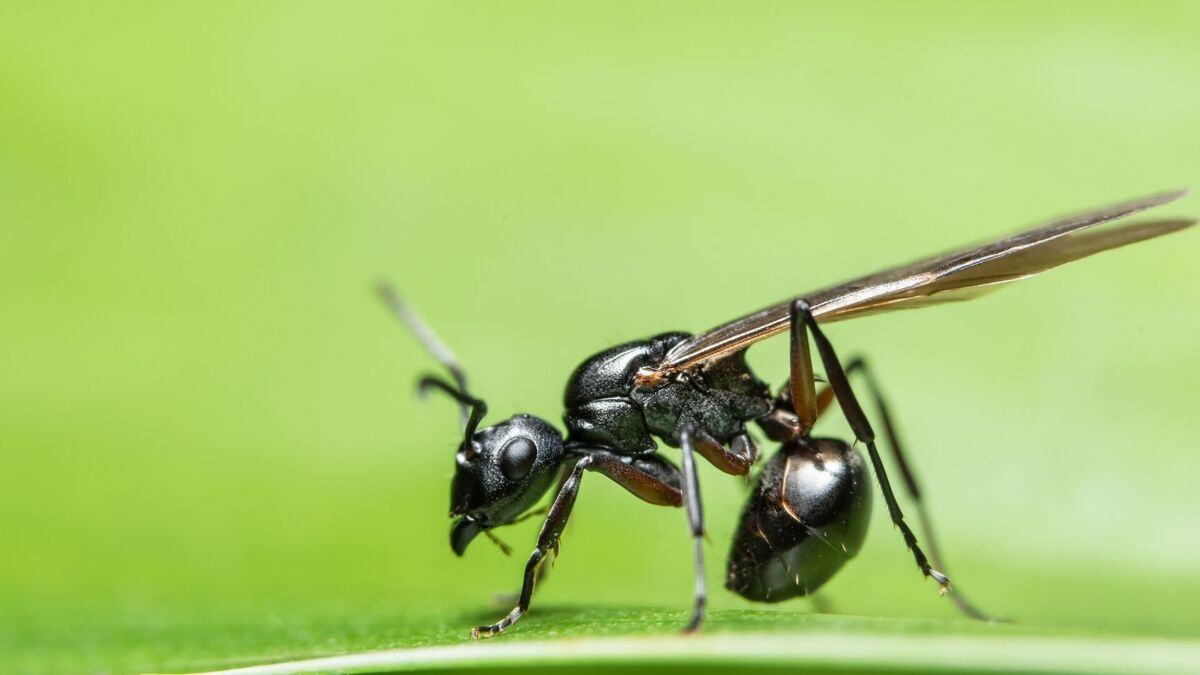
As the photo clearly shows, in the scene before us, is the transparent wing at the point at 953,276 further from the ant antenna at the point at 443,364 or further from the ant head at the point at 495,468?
the ant antenna at the point at 443,364

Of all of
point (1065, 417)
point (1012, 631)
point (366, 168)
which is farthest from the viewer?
point (366, 168)

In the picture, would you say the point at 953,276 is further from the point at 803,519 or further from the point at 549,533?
the point at 549,533

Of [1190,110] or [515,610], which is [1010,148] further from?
[515,610]

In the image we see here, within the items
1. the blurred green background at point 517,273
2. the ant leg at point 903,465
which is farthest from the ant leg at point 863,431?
the blurred green background at point 517,273

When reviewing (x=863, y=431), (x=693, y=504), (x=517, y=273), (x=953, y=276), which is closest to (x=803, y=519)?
(x=863, y=431)

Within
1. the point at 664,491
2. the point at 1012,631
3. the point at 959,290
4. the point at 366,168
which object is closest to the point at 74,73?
the point at 366,168

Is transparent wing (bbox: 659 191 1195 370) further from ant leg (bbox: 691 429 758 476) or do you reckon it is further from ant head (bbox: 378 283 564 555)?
ant head (bbox: 378 283 564 555)

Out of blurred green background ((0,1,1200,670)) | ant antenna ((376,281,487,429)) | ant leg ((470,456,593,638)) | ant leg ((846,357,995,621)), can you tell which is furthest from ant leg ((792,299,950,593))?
ant antenna ((376,281,487,429))
